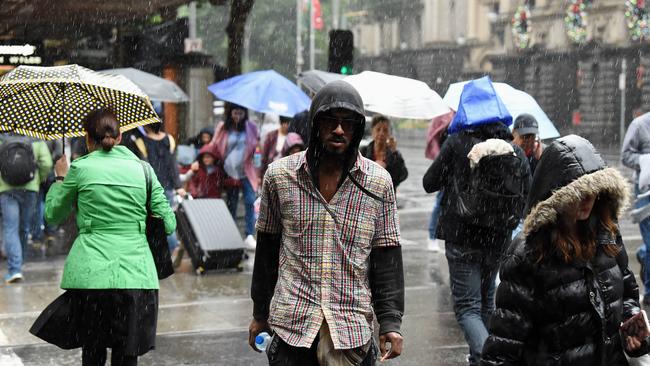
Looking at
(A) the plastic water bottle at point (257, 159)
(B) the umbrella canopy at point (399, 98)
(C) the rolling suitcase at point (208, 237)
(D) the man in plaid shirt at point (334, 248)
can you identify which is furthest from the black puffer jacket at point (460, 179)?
(A) the plastic water bottle at point (257, 159)

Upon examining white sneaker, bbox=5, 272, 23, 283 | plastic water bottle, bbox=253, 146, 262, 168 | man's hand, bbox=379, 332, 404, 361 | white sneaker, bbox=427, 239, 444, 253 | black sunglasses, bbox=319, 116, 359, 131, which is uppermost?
black sunglasses, bbox=319, 116, 359, 131

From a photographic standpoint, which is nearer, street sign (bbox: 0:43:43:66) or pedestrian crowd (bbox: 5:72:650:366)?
pedestrian crowd (bbox: 5:72:650:366)

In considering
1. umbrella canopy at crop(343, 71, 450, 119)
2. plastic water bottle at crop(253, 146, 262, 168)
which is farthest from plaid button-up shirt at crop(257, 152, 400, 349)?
plastic water bottle at crop(253, 146, 262, 168)

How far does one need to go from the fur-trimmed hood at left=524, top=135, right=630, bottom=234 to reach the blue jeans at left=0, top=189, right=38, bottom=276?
756cm

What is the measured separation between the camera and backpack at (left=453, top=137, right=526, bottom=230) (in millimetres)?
6125

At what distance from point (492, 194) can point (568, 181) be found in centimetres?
263

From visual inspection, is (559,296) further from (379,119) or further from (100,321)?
(379,119)

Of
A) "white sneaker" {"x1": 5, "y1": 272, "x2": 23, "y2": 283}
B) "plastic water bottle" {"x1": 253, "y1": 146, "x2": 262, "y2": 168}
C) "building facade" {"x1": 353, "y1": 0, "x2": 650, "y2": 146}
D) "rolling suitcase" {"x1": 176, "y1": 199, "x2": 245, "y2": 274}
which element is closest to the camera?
"white sneaker" {"x1": 5, "y1": 272, "x2": 23, "y2": 283}

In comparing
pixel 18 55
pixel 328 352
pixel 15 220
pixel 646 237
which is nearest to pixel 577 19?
pixel 18 55

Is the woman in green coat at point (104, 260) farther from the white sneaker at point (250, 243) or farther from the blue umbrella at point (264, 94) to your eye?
the white sneaker at point (250, 243)

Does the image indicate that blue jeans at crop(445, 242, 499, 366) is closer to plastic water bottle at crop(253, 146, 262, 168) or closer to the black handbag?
the black handbag

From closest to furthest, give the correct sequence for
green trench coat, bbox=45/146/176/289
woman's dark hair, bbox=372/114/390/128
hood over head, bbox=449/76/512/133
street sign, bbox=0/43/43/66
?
green trench coat, bbox=45/146/176/289, hood over head, bbox=449/76/512/133, woman's dark hair, bbox=372/114/390/128, street sign, bbox=0/43/43/66

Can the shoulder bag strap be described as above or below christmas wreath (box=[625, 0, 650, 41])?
below

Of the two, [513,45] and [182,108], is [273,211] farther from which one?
[513,45]
